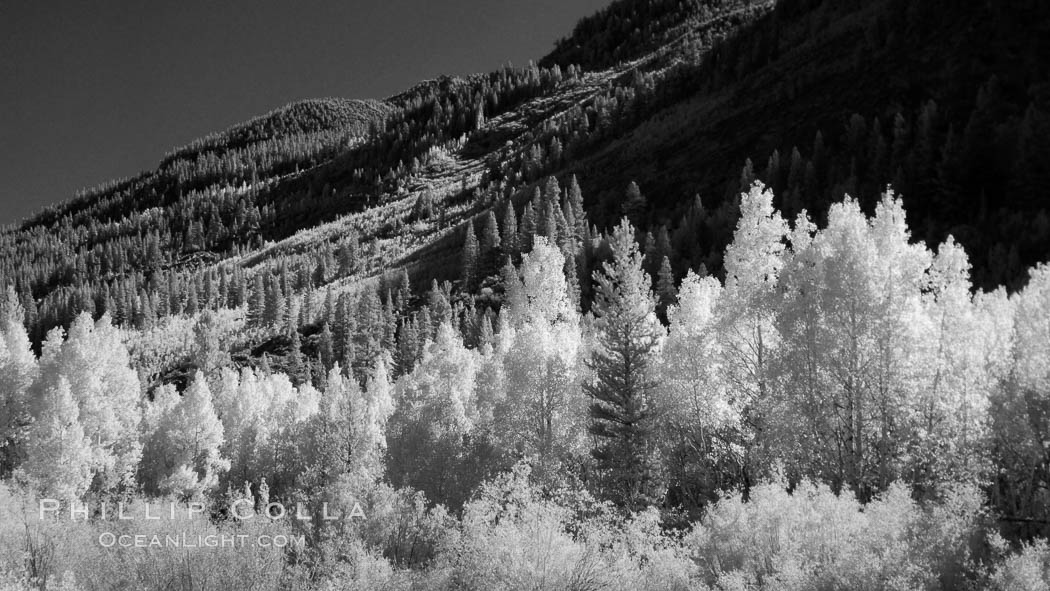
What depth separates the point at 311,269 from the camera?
19675 centimetres

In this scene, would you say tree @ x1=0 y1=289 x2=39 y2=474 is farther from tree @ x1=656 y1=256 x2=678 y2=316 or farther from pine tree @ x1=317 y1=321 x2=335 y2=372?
pine tree @ x1=317 y1=321 x2=335 y2=372

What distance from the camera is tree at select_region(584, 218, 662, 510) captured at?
2956 cm

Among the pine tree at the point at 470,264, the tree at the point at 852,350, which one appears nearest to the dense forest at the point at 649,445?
the tree at the point at 852,350

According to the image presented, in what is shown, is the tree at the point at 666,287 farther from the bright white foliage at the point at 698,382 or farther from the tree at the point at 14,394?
the tree at the point at 14,394

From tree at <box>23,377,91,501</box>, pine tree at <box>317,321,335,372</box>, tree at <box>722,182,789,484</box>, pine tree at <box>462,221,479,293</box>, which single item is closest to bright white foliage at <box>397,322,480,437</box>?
tree at <box>722,182,789,484</box>

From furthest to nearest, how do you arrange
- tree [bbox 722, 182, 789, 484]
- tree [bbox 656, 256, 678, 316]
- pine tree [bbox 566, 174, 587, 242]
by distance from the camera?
pine tree [bbox 566, 174, 587, 242] → tree [bbox 656, 256, 678, 316] → tree [bbox 722, 182, 789, 484]

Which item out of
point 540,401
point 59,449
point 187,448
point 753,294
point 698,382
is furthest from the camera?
point 187,448

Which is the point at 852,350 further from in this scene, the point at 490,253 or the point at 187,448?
the point at 490,253

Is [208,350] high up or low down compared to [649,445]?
up

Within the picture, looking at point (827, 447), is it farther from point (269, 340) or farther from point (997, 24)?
point (997, 24)

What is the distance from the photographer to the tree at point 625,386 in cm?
2956

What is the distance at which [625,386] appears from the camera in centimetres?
3103

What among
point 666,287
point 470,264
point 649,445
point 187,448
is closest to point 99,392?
point 187,448

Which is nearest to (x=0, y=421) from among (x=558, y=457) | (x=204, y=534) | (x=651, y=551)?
(x=204, y=534)
